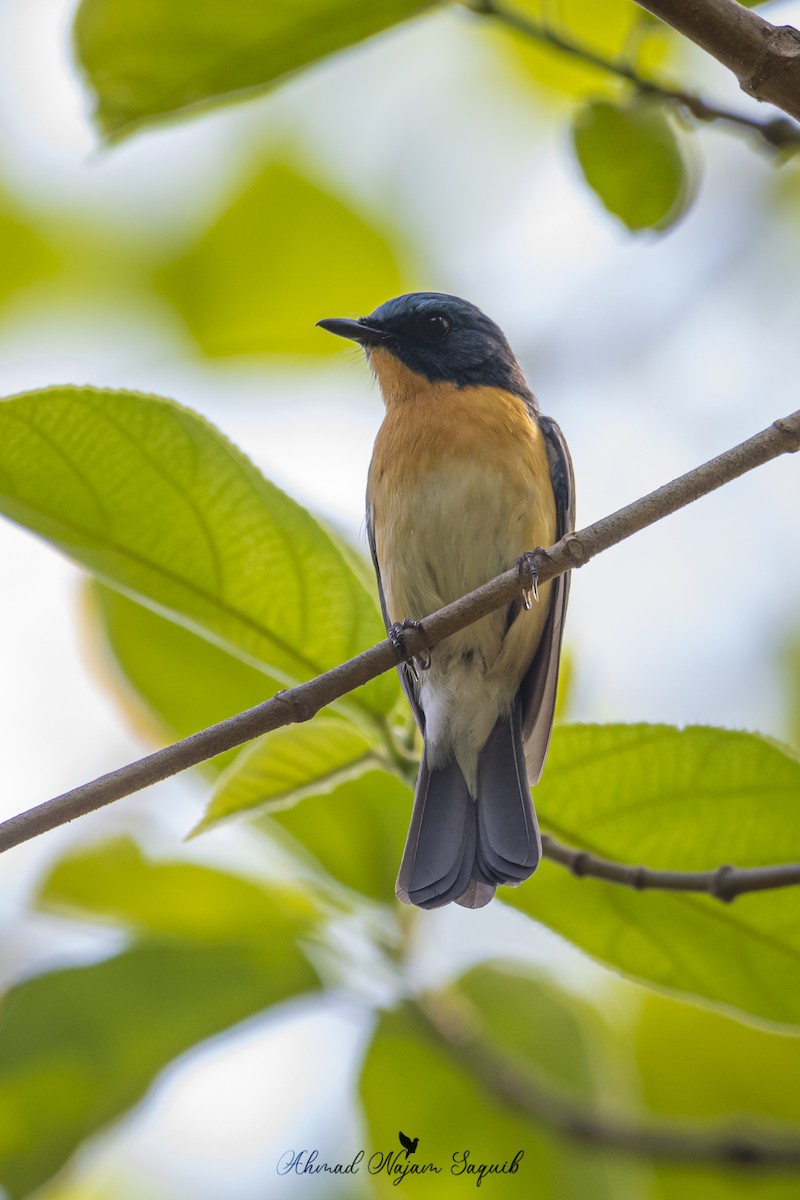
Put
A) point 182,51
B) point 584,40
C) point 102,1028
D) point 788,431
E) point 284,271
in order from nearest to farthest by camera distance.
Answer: point 788,431 < point 182,51 < point 102,1028 < point 584,40 < point 284,271

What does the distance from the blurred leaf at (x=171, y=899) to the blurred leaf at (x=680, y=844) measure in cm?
→ 83

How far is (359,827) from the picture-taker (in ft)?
10.8

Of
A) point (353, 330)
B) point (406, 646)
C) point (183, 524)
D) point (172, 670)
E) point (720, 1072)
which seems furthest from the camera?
point (353, 330)

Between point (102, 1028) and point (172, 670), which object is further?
point (172, 670)

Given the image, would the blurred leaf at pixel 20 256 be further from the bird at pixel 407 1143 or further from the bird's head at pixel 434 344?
the bird at pixel 407 1143

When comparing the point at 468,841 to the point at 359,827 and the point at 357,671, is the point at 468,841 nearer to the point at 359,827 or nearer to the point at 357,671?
the point at 359,827

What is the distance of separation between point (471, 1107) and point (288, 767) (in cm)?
132

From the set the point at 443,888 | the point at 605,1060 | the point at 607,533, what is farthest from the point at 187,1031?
the point at 607,533

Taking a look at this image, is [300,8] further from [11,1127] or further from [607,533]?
[11,1127]

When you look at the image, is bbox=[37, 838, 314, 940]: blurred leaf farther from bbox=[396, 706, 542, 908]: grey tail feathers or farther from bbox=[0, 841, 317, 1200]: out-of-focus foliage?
bbox=[396, 706, 542, 908]: grey tail feathers

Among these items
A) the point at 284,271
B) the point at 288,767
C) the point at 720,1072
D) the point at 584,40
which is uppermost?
the point at 284,271

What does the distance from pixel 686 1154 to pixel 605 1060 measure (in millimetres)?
438

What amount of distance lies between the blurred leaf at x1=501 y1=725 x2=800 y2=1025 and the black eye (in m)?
2.09

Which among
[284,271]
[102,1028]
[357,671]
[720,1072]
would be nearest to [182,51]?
[357,671]
